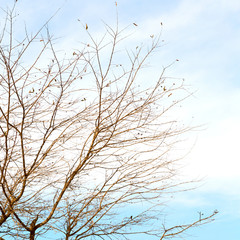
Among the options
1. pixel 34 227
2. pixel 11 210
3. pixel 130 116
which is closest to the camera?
pixel 11 210

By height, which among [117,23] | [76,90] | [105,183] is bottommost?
[105,183]

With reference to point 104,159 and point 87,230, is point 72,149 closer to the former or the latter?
point 104,159

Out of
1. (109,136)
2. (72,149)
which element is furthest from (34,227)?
(109,136)

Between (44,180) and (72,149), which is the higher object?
(72,149)

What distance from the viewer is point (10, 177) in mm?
4848

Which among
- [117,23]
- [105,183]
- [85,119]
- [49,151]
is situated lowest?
[105,183]

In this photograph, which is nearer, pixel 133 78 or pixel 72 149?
pixel 133 78

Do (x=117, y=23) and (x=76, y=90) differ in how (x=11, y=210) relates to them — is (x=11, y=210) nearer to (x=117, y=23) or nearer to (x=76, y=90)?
(x=76, y=90)

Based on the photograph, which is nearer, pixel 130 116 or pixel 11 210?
pixel 11 210

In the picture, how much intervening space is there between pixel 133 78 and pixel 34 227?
7.47 ft

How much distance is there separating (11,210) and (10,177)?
761mm

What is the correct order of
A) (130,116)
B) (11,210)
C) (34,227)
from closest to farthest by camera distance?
(11,210), (34,227), (130,116)

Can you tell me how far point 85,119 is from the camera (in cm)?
472

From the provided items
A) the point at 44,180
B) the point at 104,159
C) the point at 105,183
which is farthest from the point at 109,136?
the point at 44,180
